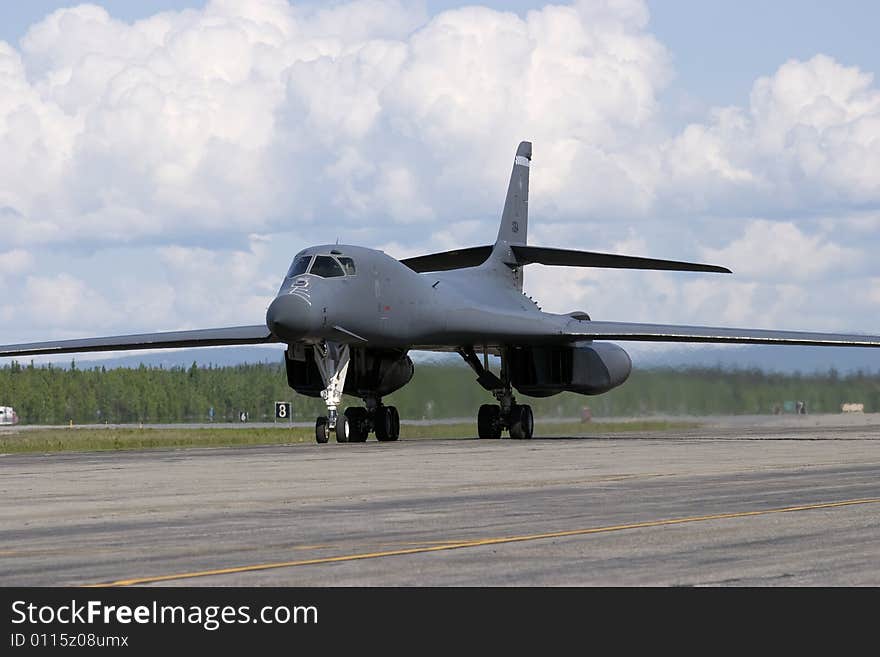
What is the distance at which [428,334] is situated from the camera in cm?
3569

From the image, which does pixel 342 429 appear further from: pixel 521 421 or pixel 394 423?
pixel 521 421

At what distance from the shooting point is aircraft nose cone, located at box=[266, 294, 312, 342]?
3134 cm

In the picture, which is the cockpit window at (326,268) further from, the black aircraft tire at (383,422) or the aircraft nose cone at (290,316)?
the black aircraft tire at (383,422)

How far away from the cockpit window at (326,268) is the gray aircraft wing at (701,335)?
7480 mm

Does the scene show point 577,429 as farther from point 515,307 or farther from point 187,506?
point 187,506

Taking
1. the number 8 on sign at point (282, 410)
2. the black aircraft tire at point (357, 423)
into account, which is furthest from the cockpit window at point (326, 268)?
the number 8 on sign at point (282, 410)

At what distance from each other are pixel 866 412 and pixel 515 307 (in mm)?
15281

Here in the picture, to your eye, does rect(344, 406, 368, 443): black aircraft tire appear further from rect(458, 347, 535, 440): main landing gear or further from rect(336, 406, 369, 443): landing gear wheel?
rect(458, 347, 535, 440): main landing gear

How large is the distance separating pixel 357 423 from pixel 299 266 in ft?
16.9

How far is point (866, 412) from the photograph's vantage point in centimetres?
4894

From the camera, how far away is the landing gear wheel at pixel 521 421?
1523 inches

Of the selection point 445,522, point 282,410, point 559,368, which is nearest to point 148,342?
point 559,368
